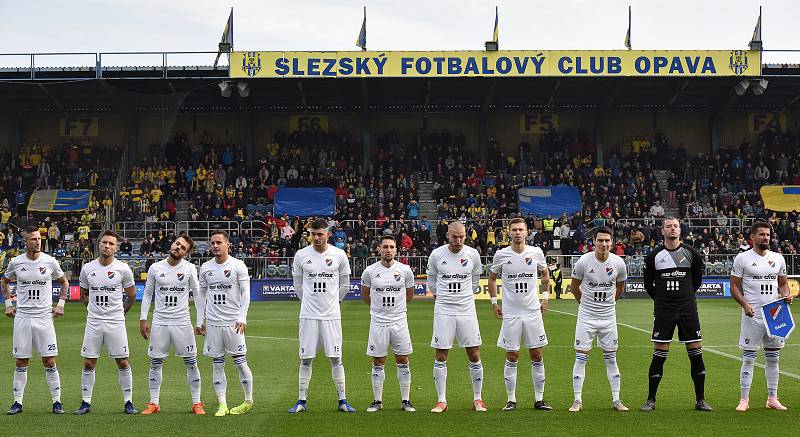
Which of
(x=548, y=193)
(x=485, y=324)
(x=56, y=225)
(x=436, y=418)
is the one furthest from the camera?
(x=548, y=193)

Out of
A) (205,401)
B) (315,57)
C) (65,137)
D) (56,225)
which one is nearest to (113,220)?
(56,225)

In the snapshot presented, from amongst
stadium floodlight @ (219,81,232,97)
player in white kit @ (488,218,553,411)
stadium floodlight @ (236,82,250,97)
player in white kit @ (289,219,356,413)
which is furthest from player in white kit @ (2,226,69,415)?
stadium floodlight @ (236,82,250,97)

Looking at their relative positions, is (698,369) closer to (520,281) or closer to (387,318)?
(520,281)

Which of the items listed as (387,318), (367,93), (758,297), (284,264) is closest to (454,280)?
(387,318)

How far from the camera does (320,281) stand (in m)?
12.5

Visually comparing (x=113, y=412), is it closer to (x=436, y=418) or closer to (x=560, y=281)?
(x=436, y=418)

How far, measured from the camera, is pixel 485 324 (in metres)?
26.0

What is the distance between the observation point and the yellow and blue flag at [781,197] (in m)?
44.8

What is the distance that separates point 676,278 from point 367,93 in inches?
1362

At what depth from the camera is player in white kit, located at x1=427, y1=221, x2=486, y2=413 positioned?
12.3 m

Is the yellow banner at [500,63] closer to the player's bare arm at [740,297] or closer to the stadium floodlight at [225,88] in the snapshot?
the stadium floodlight at [225,88]

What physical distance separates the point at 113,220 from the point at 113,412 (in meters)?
32.2

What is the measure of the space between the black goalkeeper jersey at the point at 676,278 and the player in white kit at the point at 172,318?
5792mm

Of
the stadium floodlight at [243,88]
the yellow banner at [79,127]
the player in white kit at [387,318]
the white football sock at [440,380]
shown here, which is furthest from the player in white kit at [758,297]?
the yellow banner at [79,127]
